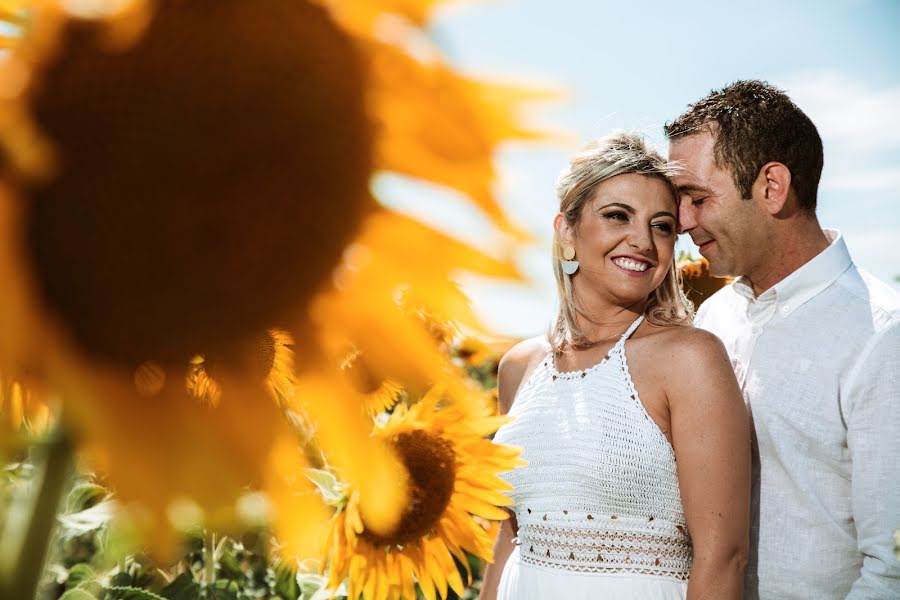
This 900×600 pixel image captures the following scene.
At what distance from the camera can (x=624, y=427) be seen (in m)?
2.33

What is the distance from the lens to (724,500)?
204 cm

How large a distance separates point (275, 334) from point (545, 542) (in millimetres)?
1979

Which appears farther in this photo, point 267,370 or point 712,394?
point 712,394

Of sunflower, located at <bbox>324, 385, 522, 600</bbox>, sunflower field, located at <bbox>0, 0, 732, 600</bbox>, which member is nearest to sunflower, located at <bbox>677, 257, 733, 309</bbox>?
sunflower, located at <bbox>324, 385, 522, 600</bbox>

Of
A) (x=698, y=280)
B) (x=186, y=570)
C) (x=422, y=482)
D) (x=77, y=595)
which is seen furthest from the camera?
(x=698, y=280)

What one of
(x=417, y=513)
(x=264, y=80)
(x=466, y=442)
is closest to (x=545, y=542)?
(x=417, y=513)

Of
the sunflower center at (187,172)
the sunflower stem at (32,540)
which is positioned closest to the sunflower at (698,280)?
the sunflower center at (187,172)

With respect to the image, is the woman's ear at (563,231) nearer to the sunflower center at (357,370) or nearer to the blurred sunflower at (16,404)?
the sunflower center at (357,370)

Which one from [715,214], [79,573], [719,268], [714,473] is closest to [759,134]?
[715,214]

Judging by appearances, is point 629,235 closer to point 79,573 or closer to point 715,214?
point 715,214

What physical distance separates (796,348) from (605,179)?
800 mm

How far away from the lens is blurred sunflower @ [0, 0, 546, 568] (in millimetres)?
463

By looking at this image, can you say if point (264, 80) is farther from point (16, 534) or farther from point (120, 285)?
point (16, 534)

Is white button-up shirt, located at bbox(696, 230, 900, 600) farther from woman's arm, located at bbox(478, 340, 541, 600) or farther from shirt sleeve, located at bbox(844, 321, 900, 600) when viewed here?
woman's arm, located at bbox(478, 340, 541, 600)
